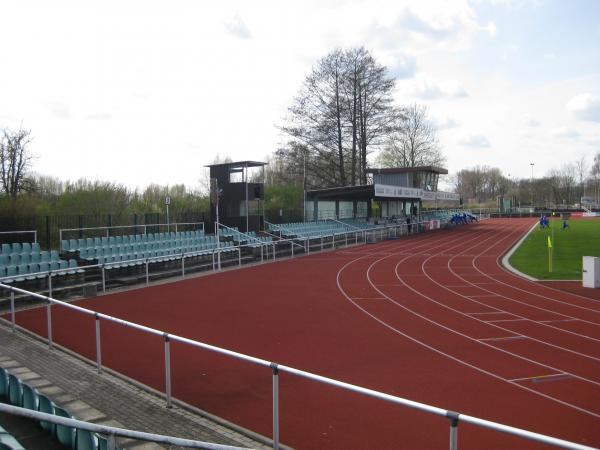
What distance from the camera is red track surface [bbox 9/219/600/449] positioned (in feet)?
20.6

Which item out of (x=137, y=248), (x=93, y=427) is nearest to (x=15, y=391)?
(x=93, y=427)

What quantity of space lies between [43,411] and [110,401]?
173cm

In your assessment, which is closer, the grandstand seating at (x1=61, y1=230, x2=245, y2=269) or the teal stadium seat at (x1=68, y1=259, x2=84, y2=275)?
the teal stadium seat at (x1=68, y1=259, x2=84, y2=275)

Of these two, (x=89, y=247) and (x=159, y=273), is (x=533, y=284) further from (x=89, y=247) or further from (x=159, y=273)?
(x=89, y=247)

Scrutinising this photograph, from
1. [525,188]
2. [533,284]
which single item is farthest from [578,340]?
[525,188]

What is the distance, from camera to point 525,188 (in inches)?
4852

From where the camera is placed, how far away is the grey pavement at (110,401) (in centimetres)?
558

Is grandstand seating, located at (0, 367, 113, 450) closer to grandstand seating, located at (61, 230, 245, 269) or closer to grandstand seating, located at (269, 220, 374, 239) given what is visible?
grandstand seating, located at (61, 230, 245, 269)

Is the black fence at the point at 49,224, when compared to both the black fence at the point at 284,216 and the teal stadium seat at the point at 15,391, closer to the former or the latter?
the black fence at the point at 284,216

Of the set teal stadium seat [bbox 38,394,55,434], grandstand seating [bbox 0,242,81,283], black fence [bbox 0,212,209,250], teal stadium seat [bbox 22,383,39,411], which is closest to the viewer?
teal stadium seat [bbox 38,394,55,434]

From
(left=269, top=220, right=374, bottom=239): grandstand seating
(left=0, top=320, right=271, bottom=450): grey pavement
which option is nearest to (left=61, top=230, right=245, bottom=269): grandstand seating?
(left=269, top=220, right=374, bottom=239): grandstand seating

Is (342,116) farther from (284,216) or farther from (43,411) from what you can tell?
(43,411)

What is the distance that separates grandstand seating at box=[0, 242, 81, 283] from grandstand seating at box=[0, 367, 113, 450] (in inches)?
387

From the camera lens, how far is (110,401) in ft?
21.2
